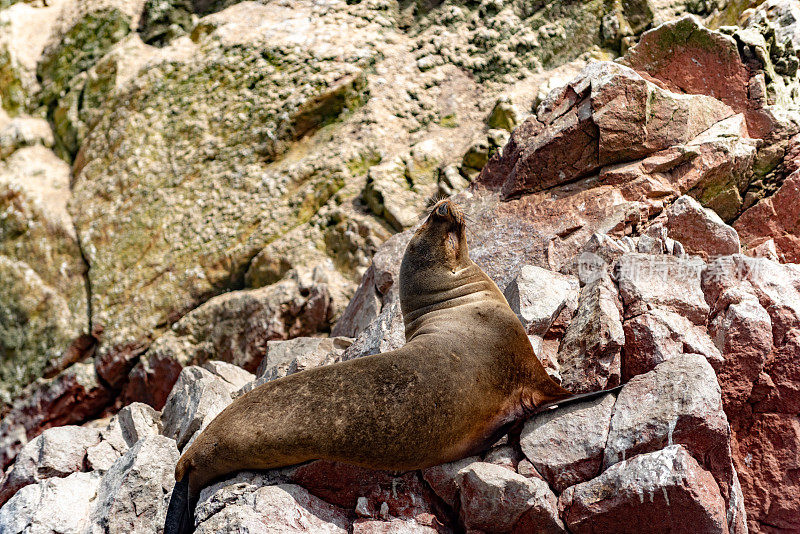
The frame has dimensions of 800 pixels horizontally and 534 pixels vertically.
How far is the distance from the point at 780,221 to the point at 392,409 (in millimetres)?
4586

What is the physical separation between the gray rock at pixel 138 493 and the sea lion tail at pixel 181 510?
0.81ft

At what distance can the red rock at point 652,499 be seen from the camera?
3.34m

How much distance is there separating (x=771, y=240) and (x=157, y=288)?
758cm

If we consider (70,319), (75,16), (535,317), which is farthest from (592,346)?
(75,16)

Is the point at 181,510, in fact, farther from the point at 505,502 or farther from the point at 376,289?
the point at 376,289

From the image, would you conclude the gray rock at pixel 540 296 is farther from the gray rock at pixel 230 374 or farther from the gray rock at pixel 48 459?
the gray rock at pixel 48 459

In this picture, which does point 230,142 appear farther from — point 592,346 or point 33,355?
point 592,346

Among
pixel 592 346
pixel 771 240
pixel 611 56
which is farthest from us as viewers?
pixel 611 56

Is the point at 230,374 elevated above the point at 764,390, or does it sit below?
below

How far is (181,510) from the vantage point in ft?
13.1

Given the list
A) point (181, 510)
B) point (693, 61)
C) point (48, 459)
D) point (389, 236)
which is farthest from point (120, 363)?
point (693, 61)

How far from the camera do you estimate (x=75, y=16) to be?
42.0 feet

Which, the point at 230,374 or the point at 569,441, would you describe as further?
the point at 230,374

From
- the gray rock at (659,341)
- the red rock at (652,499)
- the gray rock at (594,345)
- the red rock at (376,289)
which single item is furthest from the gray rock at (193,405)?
the gray rock at (659,341)
